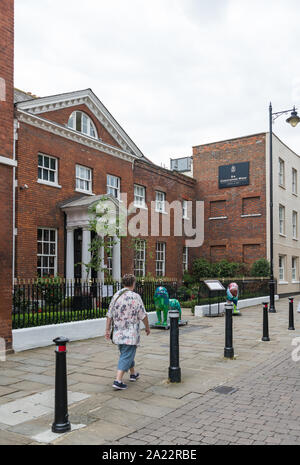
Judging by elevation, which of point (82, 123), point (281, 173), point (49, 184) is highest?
point (82, 123)

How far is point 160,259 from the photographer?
24.8 metres

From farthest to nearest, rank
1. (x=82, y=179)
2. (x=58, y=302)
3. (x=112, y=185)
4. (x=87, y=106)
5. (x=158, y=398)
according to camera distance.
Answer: (x=112, y=185) → (x=87, y=106) → (x=82, y=179) → (x=58, y=302) → (x=158, y=398)

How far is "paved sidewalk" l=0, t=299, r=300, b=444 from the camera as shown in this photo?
438 cm

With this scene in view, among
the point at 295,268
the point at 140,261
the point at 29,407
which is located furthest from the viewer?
the point at 295,268

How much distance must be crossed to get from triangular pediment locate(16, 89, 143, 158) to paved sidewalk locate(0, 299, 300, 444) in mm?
10425

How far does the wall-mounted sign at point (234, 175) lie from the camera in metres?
26.8

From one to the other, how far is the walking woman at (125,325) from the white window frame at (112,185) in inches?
575

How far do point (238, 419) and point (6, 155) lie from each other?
6.86 m

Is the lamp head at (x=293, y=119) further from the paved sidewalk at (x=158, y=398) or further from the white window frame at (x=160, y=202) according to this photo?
the white window frame at (x=160, y=202)

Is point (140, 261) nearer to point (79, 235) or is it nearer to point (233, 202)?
point (79, 235)

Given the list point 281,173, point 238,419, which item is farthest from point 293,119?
point 238,419

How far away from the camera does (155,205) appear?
24.2 meters

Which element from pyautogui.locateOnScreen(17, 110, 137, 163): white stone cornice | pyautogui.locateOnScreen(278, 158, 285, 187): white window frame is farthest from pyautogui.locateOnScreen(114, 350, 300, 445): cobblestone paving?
pyautogui.locateOnScreen(278, 158, 285, 187): white window frame

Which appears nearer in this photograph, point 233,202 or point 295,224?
point 233,202
